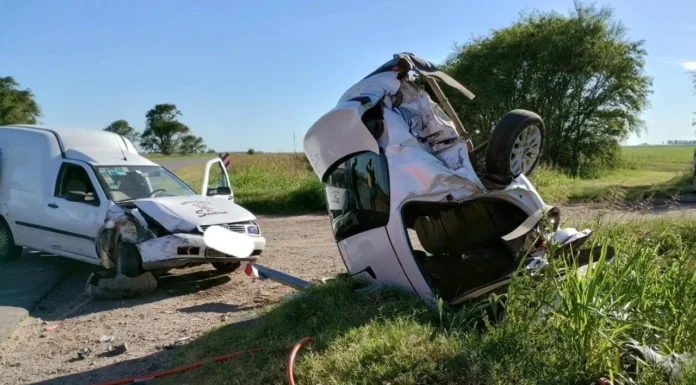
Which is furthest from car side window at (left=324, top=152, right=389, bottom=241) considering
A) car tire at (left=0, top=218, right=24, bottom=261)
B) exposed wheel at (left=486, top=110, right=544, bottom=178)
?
car tire at (left=0, top=218, right=24, bottom=261)

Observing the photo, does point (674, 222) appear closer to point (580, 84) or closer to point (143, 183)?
point (143, 183)

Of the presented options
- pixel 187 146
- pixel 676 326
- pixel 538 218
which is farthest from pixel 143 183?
pixel 187 146

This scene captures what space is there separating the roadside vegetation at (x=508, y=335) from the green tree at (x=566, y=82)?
25.7 m

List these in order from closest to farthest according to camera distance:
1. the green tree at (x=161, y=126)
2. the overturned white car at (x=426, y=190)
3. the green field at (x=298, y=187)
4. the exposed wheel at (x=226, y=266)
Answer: the overturned white car at (x=426, y=190) → the exposed wheel at (x=226, y=266) → the green field at (x=298, y=187) → the green tree at (x=161, y=126)

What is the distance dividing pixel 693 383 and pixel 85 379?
449cm

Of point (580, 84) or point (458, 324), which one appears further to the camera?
point (580, 84)

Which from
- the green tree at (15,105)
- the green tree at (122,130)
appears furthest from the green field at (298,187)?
the green tree at (15,105)

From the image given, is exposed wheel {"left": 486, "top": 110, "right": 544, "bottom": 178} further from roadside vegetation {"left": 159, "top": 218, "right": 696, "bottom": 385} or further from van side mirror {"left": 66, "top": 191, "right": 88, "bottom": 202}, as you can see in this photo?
van side mirror {"left": 66, "top": 191, "right": 88, "bottom": 202}

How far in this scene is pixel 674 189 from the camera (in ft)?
63.6

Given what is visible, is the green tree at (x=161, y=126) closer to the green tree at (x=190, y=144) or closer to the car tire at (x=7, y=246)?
the green tree at (x=190, y=144)

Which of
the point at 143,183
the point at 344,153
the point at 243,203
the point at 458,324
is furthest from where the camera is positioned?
the point at 243,203

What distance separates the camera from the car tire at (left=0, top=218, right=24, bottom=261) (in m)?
9.99

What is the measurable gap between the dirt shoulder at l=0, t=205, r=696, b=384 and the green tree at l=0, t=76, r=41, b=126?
4447 cm

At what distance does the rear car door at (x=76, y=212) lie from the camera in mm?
8555
